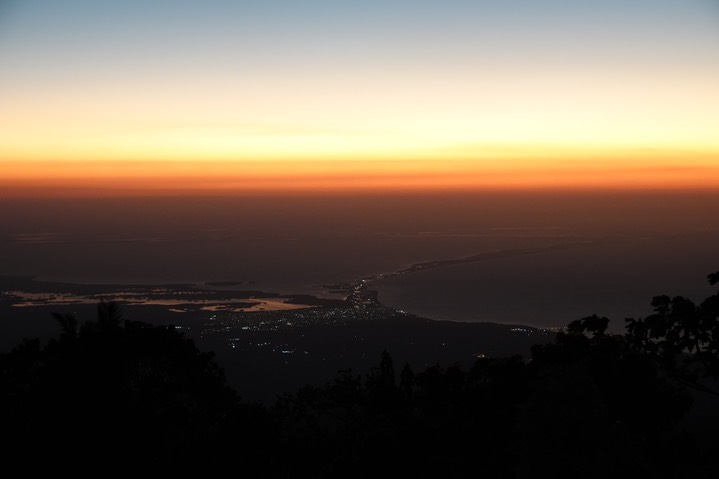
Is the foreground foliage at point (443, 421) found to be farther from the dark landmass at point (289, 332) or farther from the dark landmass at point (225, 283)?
the dark landmass at point (225, 283)

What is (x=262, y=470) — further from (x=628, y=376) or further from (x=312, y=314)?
(x=312, y=314)

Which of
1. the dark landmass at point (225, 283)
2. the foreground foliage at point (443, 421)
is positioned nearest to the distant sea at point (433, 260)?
the dark landmass at point (225, 283)

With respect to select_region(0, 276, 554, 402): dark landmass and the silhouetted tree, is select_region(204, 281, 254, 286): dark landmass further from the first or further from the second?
the silhouetted tree

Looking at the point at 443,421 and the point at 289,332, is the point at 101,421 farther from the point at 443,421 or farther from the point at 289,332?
the point at 289,332

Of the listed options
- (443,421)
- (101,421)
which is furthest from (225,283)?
(101,421)

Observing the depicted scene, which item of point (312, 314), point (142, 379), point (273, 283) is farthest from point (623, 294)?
point (142, 379)

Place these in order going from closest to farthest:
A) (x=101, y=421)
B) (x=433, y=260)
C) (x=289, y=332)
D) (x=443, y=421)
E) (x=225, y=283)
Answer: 1. (x=101, y=421)
2. (x=443, y=421)
3. (x=289, y=332)
4. (x=225, y=283)
5. (x=433, y=260)

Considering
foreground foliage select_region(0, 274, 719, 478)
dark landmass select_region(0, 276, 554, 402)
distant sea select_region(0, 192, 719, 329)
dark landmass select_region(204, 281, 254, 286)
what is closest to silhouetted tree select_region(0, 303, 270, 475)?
foreground foliage select_region(0, 274, 719, 478)

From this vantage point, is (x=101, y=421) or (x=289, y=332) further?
(x=289, y=332)
